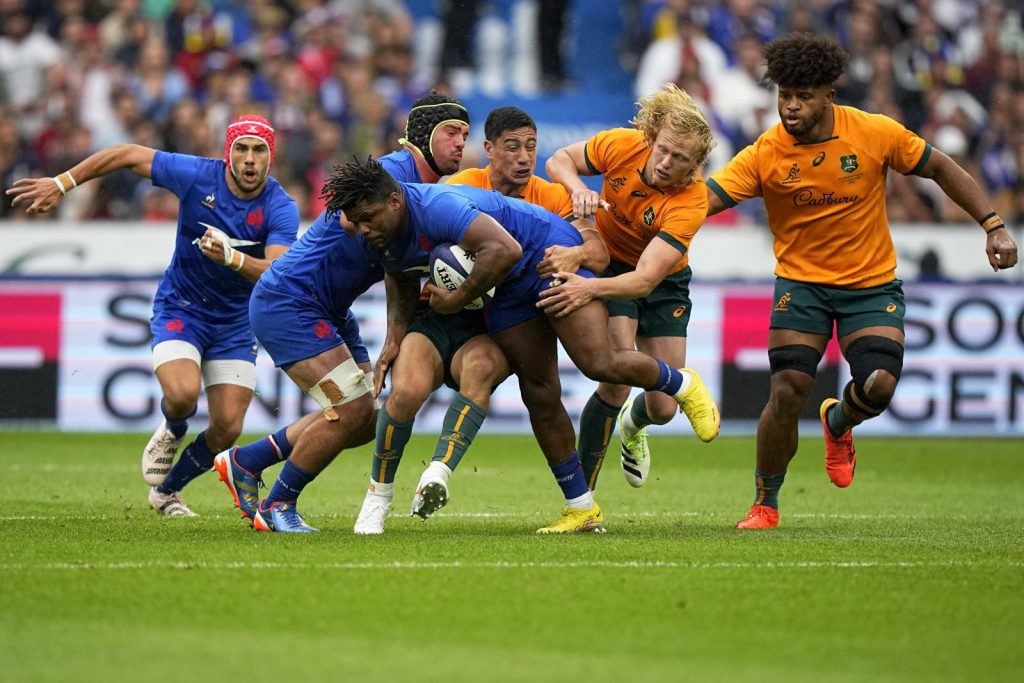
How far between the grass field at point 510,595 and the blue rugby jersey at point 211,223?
54.2 inches

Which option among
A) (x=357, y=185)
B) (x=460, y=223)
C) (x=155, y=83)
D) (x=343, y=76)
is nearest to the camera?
(x=357, y=185)

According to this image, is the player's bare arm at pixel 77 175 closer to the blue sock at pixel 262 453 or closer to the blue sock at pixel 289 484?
the blue sock at pixel 262 453

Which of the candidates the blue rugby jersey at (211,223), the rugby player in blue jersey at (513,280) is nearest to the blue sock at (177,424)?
the blue rugby jersey at (211,223)

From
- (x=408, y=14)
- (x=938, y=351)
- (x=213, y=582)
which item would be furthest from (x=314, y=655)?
(x=408, y=14)

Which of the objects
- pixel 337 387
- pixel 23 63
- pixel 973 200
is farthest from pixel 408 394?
pixel 23 63

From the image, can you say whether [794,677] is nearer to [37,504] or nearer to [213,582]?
[213,582]

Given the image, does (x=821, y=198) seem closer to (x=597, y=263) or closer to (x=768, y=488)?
(x=597, y=263)

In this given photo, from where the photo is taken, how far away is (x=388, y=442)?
807 cm

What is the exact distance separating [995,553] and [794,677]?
125 inches

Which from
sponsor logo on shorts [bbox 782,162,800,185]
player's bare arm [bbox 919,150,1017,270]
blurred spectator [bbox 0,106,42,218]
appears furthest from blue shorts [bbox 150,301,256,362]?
blurred spectator [bbox 0,106,42,218]

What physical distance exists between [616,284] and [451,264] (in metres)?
1.01

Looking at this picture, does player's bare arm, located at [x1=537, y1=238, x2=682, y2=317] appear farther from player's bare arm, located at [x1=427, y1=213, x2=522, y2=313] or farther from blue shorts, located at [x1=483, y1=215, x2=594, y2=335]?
player's bare arm, located at [x1=427, y1=213, x2=522, y2=313]

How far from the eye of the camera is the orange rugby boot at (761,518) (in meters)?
8.95

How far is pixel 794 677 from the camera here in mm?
4863
